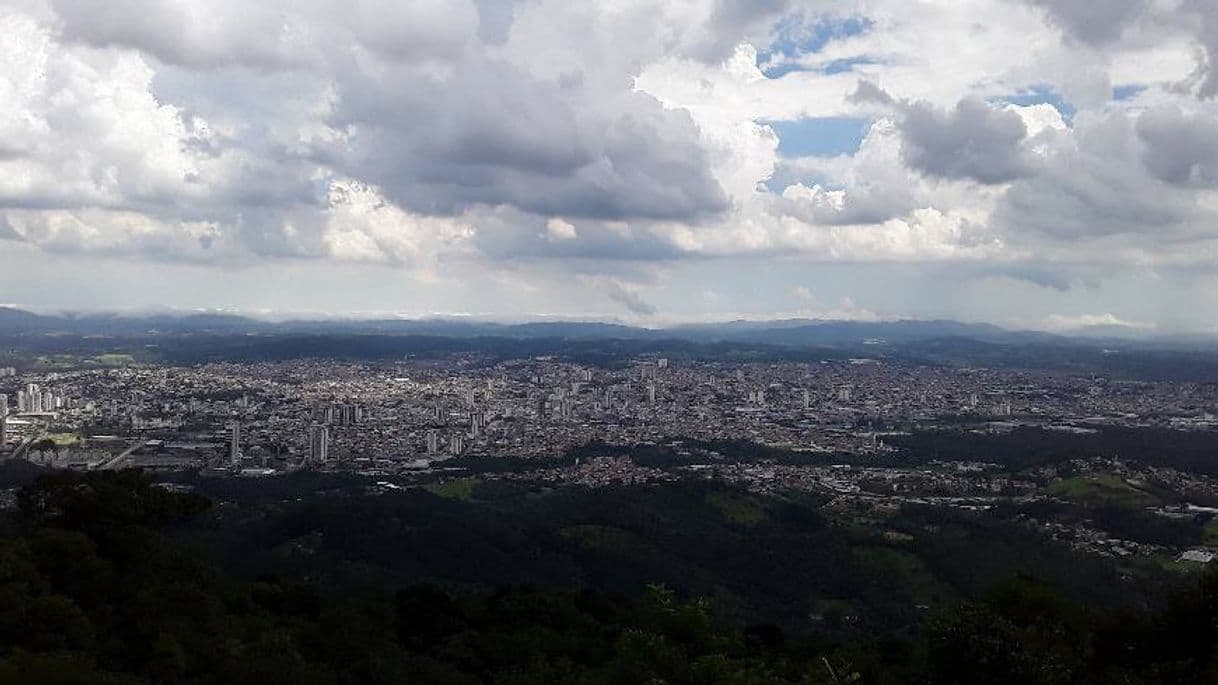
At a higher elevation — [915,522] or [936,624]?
[936,624]

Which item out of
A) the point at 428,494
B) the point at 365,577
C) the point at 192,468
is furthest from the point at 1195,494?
the point at 192,468

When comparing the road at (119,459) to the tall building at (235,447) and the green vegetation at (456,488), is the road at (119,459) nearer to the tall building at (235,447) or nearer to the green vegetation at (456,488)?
the tall building at (235,447)

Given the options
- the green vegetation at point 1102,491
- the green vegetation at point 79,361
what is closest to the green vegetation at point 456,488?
the green vegetation at point 1102,491

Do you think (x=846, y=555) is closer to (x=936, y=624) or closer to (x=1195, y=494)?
(x=1195, y=494)

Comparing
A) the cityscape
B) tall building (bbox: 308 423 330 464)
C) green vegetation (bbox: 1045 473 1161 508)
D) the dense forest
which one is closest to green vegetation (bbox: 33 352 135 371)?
the cityscape

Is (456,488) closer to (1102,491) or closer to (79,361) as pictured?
(1102,491)

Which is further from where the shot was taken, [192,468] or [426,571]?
[192,468]
